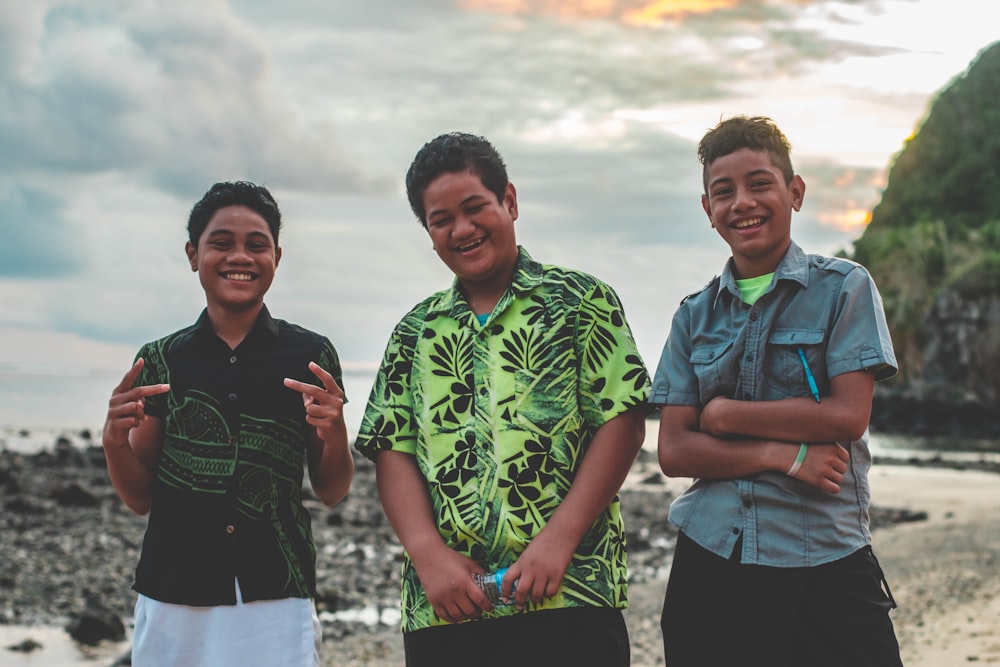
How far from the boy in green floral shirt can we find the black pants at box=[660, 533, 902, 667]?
0.85 feet

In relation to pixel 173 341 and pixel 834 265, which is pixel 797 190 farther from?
pixel 173 341

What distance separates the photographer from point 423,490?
9.86 ft

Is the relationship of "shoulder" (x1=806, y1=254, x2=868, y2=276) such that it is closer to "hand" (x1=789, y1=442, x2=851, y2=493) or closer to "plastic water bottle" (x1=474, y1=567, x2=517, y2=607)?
"hand" (x1=789, y1=442, x2=851, y2=493)

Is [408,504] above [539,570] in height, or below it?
above

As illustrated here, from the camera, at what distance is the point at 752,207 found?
308 centimetres

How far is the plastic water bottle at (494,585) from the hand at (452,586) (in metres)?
0.01

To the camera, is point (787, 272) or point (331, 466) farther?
point (331, 466)

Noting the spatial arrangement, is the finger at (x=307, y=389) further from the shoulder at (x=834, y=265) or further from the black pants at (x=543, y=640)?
the shoulder at (x=834, y=265)

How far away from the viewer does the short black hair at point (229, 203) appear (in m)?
3.48

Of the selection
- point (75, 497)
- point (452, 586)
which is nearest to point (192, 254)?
point (452, 586)

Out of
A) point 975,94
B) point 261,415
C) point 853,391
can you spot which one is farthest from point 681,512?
point 975,94

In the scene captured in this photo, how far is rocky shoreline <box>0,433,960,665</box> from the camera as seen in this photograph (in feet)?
25.0

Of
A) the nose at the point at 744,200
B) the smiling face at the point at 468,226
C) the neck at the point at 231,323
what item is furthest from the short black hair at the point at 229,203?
the nose at the point at 744,200

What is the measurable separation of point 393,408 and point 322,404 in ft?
0.78
